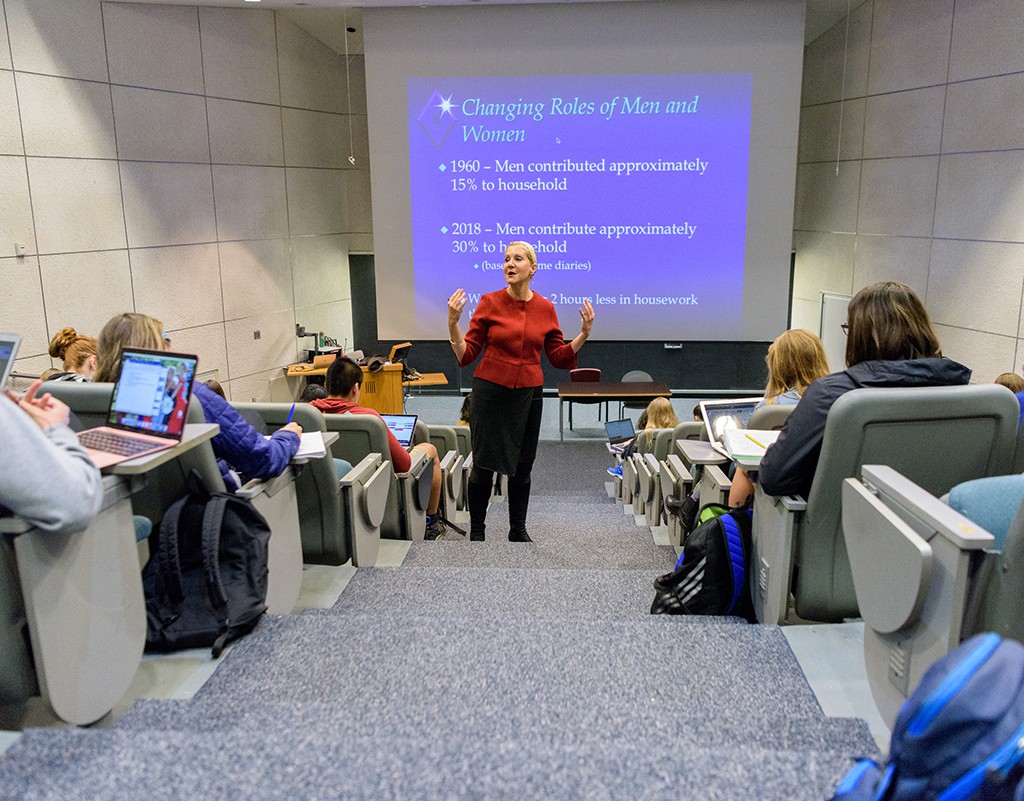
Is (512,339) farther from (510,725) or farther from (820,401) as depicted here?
(510,725)

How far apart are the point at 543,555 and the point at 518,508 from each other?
0.46m

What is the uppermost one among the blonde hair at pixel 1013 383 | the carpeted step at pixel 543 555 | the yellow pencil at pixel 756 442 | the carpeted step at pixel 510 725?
the yellow pencil at pixel 756 442

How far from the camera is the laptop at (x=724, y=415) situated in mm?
2869

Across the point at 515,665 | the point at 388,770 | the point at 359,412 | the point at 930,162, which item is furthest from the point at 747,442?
the point at 930,162

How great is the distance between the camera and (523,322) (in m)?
4.08

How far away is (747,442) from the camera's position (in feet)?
8.18

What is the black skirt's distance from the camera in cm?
410

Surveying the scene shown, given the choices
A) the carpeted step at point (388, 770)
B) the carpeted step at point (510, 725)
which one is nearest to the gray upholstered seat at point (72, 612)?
the carpeted step at point (510, 725)

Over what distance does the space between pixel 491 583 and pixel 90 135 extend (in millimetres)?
5164

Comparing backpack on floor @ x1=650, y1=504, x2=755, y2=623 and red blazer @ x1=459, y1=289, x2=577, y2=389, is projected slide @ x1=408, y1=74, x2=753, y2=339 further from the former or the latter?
backpack on floor @ x1=650, y1=504, x2=755, y2=623

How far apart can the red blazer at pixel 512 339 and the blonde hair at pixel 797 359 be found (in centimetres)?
126

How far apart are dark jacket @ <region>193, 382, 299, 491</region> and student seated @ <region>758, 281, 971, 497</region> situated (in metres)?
1.48

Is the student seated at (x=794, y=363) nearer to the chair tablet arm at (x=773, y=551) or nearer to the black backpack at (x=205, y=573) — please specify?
the chair tablet arm at (x=773, y=551)

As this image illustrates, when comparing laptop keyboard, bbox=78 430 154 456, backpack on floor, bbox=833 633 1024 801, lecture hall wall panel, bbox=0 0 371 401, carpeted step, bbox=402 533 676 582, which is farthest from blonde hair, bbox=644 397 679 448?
backpack on floor, bbox=833 633 1024 801
